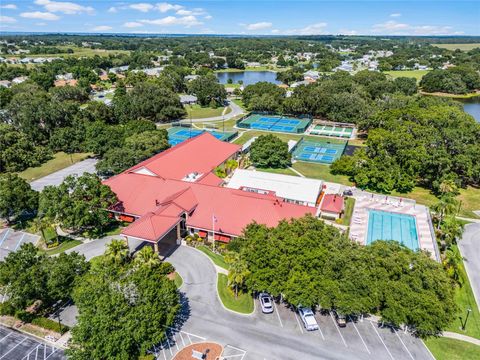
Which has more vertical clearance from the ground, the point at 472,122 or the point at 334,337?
the point at 472,122

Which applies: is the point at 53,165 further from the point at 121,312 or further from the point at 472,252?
the point at 472,252

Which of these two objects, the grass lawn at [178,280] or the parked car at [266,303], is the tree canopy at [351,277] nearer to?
the parked car at [266,303]

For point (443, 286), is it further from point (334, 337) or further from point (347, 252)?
point (334, 337)

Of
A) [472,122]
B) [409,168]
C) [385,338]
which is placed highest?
[472,122]

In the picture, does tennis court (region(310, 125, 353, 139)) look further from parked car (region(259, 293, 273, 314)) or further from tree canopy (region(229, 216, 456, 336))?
parked car (region(259, 293, 273, 314))

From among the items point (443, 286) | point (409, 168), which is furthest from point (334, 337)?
point (409, 168)

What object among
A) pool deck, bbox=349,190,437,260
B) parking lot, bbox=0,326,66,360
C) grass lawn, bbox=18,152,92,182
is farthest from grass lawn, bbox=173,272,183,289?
grass lawn, bbox=18,152,92,182
